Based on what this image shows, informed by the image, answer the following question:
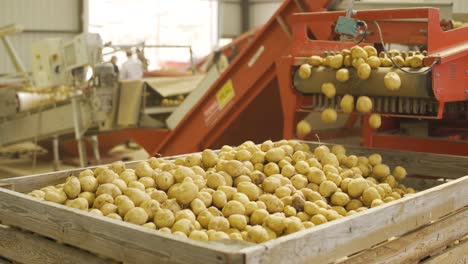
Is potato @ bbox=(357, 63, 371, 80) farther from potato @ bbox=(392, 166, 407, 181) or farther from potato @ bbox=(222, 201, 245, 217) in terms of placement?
potato @ bbox=(222, 201, 245, 217)

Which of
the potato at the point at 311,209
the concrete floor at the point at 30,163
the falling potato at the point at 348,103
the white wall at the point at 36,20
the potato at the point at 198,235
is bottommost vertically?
the concrete floor at the point at 30,163

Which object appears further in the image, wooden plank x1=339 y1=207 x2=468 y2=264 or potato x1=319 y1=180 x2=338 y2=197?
potato x1=319 y1=180 x2=338 y2=197

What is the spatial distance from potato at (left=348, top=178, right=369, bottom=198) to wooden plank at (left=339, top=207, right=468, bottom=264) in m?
0.33

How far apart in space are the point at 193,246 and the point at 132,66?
9.40 metres

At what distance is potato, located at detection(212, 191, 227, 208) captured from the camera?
2.45 m

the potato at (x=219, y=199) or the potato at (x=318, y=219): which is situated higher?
the potato at (x=219, y=199)

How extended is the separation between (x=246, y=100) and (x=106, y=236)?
3076 mm

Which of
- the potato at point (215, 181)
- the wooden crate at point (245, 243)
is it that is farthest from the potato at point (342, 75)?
the potato at point (215, 181)

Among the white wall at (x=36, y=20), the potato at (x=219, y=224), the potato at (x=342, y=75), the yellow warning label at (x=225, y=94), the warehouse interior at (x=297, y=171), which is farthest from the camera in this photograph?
the white wall at (x=36, y=20)

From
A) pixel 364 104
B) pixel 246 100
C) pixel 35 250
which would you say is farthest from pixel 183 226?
pixel 246 100

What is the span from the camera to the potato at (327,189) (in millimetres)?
2701

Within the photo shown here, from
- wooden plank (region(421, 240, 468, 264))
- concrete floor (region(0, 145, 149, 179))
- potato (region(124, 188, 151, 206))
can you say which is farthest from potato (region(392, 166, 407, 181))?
concrete floor (region(0, 145, 149, 179))

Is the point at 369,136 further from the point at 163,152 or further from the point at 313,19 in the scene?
the point at 163,152

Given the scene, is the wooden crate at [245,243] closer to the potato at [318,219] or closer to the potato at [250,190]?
the potato at [318,219]
